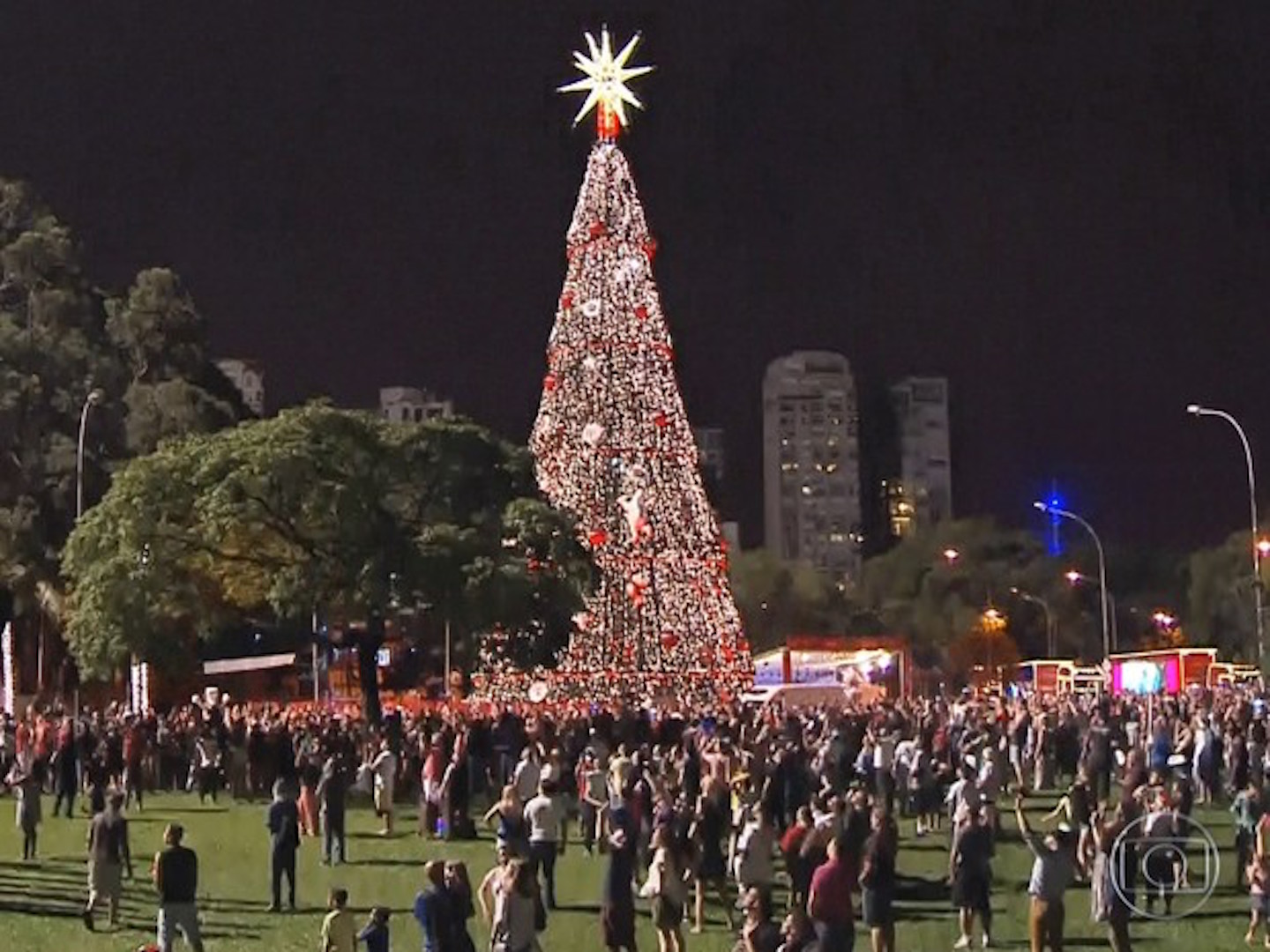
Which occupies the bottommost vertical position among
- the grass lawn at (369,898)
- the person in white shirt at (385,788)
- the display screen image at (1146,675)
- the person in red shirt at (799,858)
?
the grass lawn at (369,898)

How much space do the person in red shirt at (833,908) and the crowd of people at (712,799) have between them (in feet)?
0.07

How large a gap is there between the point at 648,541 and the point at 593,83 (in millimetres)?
13864

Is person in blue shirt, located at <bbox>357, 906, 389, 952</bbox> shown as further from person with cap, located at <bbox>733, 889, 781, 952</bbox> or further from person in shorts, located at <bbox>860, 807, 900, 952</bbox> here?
person in shorts, located at <bbox>860, 807, 900, 952</bbox>

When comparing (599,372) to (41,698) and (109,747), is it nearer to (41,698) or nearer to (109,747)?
(41,698)

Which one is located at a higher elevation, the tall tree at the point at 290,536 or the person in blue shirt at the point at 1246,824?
the tall tree at the point at 290,536

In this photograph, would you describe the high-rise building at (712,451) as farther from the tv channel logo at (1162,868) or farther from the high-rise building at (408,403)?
the tv channel logo at (1162,868)

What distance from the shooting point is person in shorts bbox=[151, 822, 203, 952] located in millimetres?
18266

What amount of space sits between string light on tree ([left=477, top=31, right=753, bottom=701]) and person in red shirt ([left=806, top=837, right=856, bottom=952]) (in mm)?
44450

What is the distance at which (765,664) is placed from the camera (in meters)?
80.3

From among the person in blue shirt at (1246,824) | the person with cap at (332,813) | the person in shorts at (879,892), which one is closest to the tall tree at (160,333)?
the person with cap at (332,813)

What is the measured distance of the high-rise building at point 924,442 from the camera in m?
182

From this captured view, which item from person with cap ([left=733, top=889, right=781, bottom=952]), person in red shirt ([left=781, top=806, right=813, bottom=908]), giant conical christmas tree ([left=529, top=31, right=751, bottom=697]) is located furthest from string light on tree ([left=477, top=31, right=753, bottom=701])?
person with cap ([left=733, top=889, right=781, bottom=952])

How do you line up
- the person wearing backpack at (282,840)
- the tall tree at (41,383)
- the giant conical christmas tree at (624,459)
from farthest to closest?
the giant conical christmas tree at (624,459)
the tall tree at (41,383)
the person wearing backpack at (282,840)

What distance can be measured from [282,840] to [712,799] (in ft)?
14.6
